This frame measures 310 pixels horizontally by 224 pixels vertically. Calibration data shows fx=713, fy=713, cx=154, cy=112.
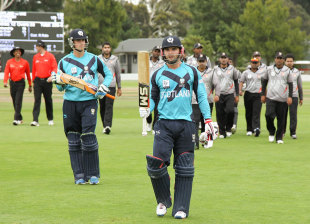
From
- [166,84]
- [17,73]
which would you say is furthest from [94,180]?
[17,73]

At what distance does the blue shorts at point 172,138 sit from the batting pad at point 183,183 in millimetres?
118

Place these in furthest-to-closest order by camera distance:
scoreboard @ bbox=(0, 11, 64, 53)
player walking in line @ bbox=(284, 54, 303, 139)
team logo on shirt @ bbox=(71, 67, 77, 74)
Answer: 1. scoreboard @ bbox=(0, 11, 64, 53)
2. player walking in line @ bbox=(284, 54, 303, 139)
3. team logo on shirt @ bbox=(71, 67, 77, 74)

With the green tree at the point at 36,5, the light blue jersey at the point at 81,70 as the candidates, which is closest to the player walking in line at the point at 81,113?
the light blue jersey at the point at 81,70

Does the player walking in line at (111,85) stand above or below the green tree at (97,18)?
below

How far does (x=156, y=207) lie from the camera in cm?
797

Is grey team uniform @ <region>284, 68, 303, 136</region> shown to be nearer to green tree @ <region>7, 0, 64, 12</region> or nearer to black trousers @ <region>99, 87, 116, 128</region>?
black trousers @ <region>99, 87, 116, 128</region>

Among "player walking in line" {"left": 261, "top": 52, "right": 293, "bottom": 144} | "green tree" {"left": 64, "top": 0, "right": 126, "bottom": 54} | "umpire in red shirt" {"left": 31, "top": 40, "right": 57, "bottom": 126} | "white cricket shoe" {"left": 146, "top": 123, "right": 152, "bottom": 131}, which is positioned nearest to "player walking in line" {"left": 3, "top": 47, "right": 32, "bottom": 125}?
"umpire in red shirt" {"left": 31, "top": 40, "right": 57, "bottom": 126}

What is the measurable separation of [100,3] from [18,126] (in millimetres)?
63709

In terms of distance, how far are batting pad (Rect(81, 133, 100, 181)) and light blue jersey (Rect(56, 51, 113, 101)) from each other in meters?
0.55

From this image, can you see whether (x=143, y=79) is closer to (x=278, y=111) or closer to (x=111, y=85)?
(x=111, y=85)

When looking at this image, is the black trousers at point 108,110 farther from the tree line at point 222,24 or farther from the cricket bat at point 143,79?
the tree line at point 222,24

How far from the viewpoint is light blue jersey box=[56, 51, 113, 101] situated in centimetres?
962

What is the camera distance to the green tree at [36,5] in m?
86.6

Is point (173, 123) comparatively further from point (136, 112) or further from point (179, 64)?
point (136, 112)
